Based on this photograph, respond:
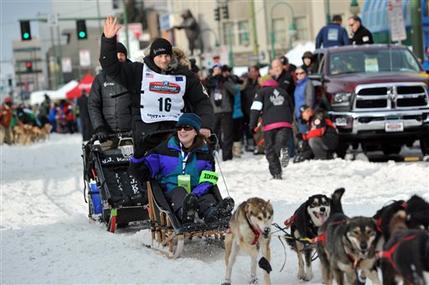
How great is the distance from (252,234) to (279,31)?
155 ft

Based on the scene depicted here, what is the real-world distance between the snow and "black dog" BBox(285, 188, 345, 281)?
0.14 meters

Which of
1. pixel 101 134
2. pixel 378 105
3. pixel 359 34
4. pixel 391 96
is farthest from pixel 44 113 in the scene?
pixel 101 134

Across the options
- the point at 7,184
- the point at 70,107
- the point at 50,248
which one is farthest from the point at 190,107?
the point at 70,107

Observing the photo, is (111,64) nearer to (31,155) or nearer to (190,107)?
(190,107)

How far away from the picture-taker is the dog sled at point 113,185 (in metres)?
8.49

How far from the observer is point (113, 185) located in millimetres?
8742

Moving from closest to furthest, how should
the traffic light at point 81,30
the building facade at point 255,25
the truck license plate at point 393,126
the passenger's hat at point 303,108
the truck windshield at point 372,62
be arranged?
the truck license plate at point 393,126 < the passenger's hat at point 303,108 < the truck windshield at point 372,62 < the traffic light at point 81,30 < the building facade at point 255,25

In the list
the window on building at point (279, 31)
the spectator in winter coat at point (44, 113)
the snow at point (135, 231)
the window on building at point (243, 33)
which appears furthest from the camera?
the window on building at point (243, 33)

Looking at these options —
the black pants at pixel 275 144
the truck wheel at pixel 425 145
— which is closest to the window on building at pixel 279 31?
the truck wheel at pixel 425 145

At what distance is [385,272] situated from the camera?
14.6ft

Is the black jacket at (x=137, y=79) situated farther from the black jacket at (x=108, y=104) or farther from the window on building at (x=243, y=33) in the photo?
the window on building at (x=243, y=33)

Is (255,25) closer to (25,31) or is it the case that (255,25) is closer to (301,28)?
(301,28)

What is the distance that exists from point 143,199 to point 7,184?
21.5 feet

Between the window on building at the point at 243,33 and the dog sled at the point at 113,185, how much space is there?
45706 millimetres
